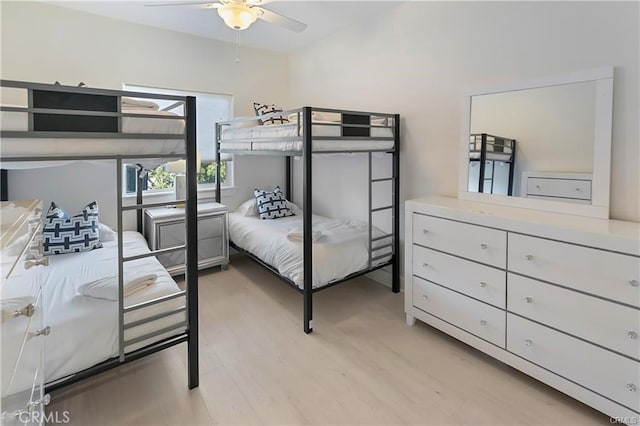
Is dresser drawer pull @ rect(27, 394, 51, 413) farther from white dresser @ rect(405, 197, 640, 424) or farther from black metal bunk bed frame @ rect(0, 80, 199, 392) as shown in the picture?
white dresser @ rect(405, 197, 640, 424)

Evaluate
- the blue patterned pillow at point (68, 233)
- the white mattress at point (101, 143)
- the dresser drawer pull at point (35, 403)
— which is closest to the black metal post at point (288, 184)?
the blue patterned pillow at point (68, 233)

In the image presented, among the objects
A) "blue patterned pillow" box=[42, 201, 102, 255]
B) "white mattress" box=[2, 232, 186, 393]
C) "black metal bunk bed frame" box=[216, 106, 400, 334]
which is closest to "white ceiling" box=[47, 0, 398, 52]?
"black metal bunk bed frame" box=[216, 106, 400, 334]

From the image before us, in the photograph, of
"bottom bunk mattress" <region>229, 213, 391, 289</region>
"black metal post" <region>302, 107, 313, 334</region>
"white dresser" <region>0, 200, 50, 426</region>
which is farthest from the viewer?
"bottom bunk mattress" <region>229, 213, 391, 289</region>

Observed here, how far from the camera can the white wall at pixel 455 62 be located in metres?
1.90

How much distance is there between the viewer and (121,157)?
1.57 meters

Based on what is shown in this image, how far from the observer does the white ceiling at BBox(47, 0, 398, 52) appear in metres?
3.00

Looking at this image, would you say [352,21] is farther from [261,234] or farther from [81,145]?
[81,145]

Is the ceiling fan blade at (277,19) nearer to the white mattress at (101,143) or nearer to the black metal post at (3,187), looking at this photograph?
the white mattress at (101,143)

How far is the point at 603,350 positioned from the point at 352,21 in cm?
327

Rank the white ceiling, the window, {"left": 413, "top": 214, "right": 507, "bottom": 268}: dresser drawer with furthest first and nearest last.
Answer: the window → the white ceiling → {"left": 413, "top": 214, "right": 507, "bottom": 268}: dresser drawer

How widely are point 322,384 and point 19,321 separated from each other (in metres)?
1.49

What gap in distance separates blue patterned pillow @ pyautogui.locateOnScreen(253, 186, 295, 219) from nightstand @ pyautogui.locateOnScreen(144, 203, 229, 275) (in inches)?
16.8

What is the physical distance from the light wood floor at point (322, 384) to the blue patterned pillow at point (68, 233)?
1267 mm
